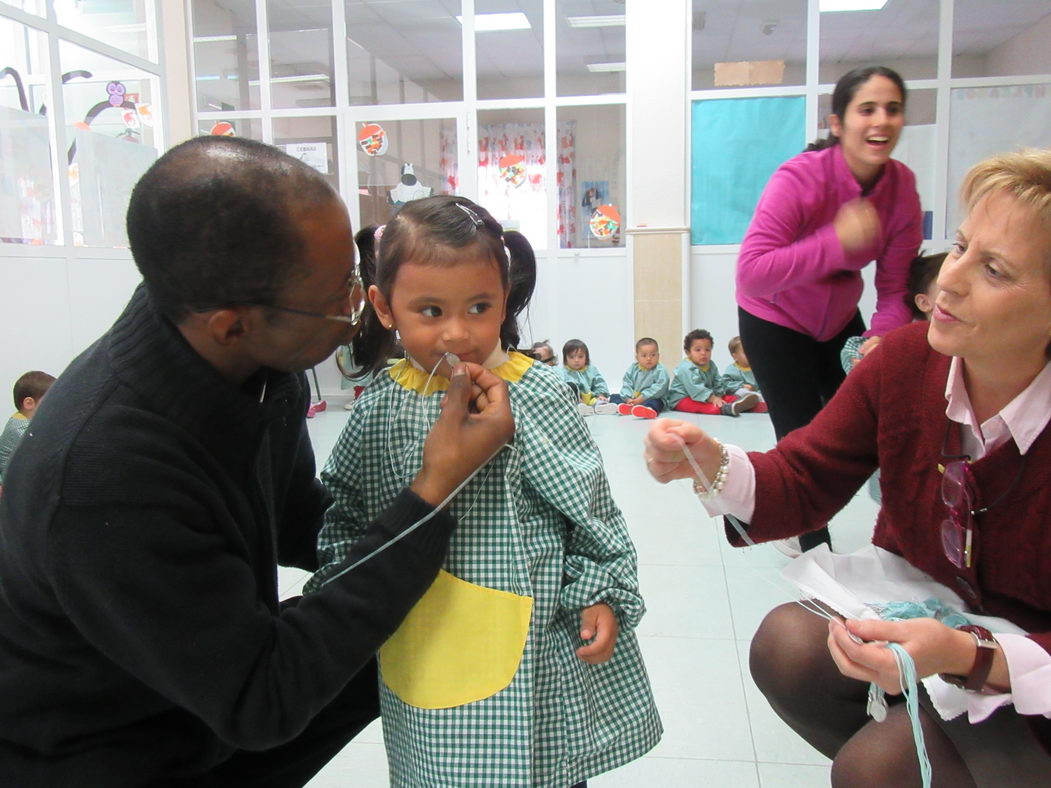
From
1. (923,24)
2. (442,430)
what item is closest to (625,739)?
(442,430)

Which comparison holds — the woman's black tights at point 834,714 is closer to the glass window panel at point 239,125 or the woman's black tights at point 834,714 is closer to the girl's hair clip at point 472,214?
the girl's hair clip at point 472,214

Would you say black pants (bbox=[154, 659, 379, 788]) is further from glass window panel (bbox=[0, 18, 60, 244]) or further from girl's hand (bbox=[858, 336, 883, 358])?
glass window panel (bbox=[0, 18, 60, 244])

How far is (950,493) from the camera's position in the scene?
125cm

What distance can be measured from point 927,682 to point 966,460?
32 centimetres

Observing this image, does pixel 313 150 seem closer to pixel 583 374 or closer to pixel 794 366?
pixel 583 374

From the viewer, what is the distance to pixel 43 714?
3.39 feet

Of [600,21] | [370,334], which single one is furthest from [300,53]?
[370,334]

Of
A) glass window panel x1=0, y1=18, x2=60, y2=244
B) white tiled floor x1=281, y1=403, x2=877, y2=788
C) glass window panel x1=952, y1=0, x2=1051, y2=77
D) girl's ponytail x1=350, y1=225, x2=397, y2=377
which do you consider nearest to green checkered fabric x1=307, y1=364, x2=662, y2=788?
girl's ponytail x1=350, y1=225, x2=397, y2=377

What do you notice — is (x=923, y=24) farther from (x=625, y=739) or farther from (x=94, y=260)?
(x=625, y=739)

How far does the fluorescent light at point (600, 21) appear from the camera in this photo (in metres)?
7.97

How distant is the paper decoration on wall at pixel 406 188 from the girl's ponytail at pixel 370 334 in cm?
673

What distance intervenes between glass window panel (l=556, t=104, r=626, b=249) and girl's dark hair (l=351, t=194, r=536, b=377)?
6.73 m

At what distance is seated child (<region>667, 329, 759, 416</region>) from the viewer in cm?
681

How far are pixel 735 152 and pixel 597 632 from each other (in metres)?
7.02
